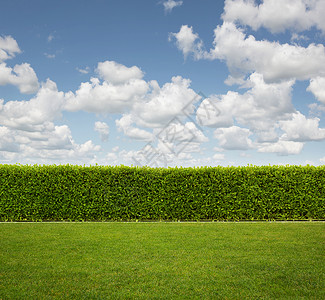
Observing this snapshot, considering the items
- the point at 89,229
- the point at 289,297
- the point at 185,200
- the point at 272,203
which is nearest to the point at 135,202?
the point at 185,200

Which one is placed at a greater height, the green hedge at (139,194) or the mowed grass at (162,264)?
the green hedge at (139,194)

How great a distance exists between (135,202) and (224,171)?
14.3 feet

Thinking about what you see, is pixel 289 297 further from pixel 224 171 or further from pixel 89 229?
pixel 224 171

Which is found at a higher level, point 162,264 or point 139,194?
point 139,194

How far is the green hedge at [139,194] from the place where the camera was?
543 inches

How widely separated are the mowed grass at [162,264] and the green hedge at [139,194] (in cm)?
355

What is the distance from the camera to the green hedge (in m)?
13.8

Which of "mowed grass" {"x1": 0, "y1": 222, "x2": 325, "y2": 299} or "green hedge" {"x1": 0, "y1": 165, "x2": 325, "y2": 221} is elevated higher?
"green hedge" {"x1": 0, "y1": 165, "x2": 325, "y2": 221}

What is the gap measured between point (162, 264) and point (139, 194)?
301 inches

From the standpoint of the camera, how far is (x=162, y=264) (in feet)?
20.7

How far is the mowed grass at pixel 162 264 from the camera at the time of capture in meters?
4.95

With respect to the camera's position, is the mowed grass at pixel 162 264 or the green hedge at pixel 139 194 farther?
the green hedge at pixel 139 194

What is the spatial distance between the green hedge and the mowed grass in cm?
355

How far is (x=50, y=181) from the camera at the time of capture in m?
13.9
